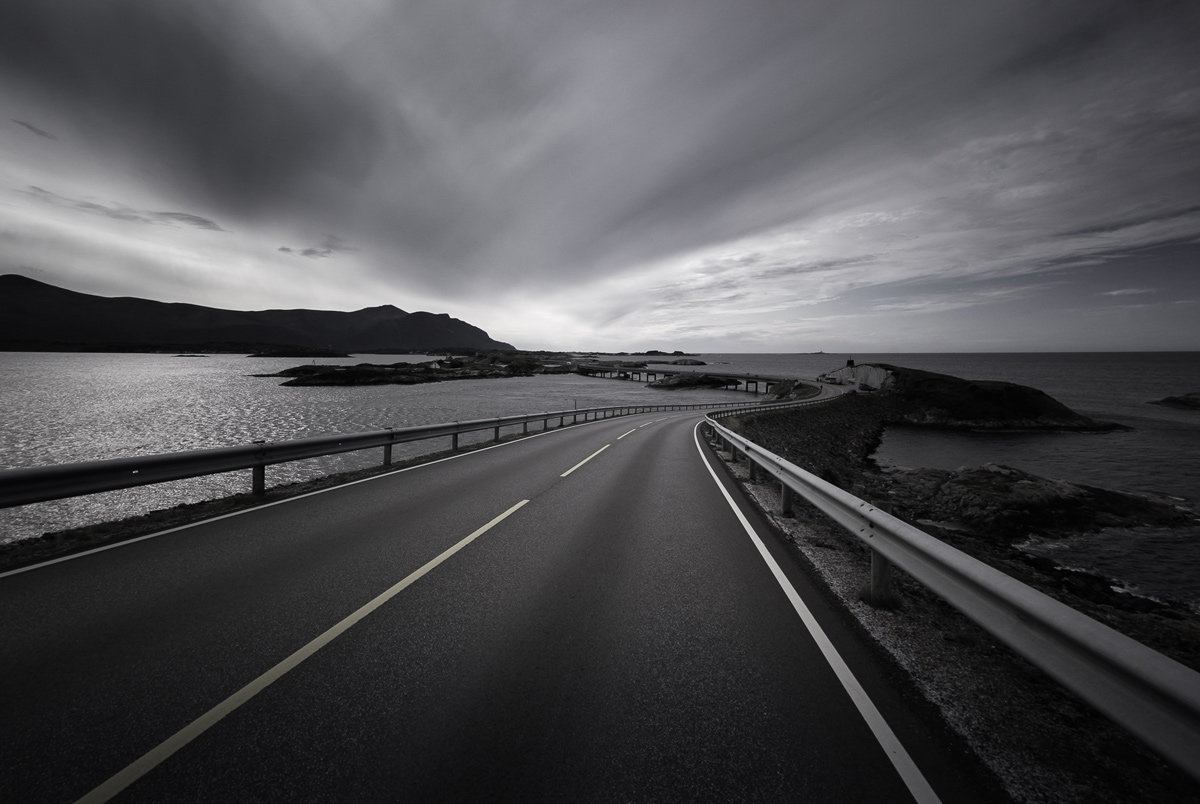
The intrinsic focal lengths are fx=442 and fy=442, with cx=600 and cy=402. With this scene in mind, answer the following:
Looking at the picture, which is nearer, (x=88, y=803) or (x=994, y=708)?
(x=88, y=803)

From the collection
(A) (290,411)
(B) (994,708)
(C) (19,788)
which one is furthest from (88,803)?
(A) (290,411)

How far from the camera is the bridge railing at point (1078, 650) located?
1731 millimetres

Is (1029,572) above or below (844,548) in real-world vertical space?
below

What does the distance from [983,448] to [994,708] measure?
32.4 metres

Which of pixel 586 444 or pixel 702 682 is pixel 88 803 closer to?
pixel 702 682

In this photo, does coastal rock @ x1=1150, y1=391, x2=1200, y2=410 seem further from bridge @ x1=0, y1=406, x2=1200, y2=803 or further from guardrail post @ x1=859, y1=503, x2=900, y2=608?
bridge @ x1=0, y1=406, x2=1200, y2=803

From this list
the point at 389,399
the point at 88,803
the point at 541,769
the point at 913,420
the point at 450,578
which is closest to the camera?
the point at 88,803

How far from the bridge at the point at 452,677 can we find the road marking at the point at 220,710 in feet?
0.04

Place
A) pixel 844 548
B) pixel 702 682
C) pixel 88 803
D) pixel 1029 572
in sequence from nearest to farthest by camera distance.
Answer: pixel 88 803, pixel 702 682, pixel 844 548, pixel 1029 572

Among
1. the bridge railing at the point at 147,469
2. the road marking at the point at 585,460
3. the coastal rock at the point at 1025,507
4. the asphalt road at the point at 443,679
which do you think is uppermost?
the bridge railing at the point at 147,469

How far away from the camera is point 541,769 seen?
2215 millimetres

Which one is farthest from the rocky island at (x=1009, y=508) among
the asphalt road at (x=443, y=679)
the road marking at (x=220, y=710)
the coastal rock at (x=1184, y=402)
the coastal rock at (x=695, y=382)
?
the coastal rock at (x=695, y=382)

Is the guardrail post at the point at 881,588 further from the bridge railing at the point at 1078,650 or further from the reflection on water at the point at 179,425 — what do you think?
the reflection on water at the point at 179,425

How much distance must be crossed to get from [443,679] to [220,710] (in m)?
1.21
